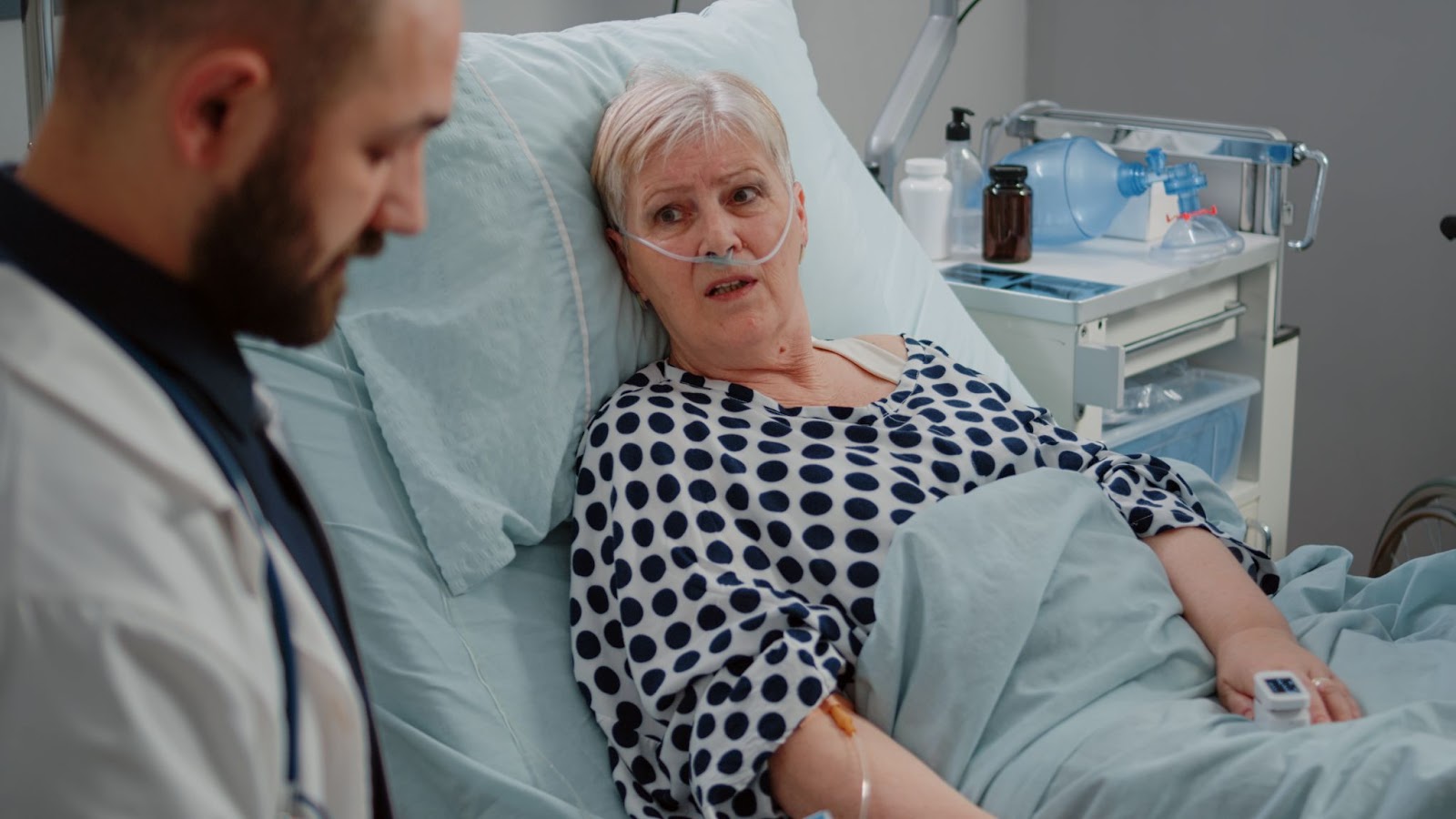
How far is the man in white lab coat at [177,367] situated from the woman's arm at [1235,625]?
965 mm

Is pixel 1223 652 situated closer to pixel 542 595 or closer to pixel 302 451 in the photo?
pixel 542 595

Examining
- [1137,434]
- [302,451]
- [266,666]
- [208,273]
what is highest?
[208,273]

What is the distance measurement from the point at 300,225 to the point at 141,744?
252 mm

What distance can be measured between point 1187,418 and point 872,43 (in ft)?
4.03

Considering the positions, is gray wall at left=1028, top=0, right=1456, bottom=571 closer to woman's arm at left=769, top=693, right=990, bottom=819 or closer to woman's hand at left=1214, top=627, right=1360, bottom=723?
woman's hand at left=1214, top=627, right=1360, bottom=723

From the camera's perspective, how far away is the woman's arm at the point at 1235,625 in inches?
54.0

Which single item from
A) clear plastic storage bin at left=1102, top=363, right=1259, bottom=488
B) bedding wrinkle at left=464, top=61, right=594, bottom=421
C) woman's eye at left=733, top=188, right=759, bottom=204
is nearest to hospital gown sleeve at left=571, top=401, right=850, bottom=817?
bedding wrinkle at left=464, top=61, right=594, bottom=421

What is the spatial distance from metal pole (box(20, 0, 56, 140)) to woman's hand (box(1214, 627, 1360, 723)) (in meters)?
1.26

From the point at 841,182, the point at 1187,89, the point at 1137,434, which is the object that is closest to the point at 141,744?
the point at 841,182

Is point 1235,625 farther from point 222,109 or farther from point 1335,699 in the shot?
point 222,109

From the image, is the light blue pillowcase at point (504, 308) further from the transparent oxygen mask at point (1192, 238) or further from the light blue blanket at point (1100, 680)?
the transparent oxygen mask at point (1192, 238)

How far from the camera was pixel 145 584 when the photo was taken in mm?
603

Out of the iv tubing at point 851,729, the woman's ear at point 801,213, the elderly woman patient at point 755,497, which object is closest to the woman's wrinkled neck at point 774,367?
the elderly woman patient at point 755,497

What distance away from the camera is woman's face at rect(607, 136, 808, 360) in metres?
1.50
